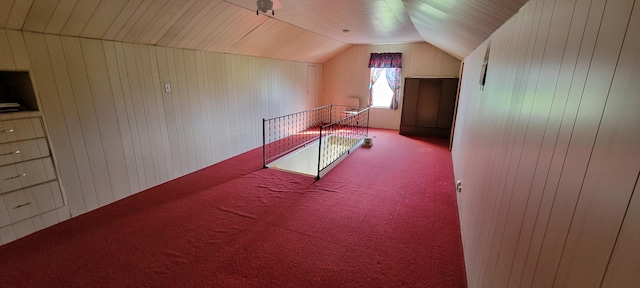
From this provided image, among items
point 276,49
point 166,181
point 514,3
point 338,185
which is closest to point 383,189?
point 338,185

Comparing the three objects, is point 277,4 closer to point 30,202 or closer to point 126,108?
point 126,108

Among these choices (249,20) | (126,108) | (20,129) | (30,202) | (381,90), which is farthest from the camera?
(381,90)

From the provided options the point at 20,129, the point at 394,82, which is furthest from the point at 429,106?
the point at 20,129

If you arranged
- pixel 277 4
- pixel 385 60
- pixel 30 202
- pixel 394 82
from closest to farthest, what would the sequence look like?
1. pixel 30 202
2. pixel 277 4
3. pixel 385 60
4. pixel 394 82

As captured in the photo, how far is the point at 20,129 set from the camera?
2379 millimetres

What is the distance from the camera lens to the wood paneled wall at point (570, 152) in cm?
53

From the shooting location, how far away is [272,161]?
459cm

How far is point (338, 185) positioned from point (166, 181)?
2.41m

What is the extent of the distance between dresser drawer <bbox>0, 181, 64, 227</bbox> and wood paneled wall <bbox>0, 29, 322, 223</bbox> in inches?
4.8

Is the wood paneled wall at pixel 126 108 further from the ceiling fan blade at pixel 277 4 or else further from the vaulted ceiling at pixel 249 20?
the ceiling fan blade at pixel 277 4

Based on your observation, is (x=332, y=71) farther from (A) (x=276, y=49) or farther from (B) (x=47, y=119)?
(B) (x=47, y=119)

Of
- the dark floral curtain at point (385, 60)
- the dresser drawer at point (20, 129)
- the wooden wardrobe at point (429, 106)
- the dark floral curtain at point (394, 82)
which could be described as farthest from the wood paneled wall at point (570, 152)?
the dark floral curtain at point (394, 82)

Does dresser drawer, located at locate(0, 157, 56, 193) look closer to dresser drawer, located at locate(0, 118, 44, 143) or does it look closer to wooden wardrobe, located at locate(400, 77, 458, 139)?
dresser drawer, located at locate(0, 118, 44, 143)

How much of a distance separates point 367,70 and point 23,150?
6847 millimetres
